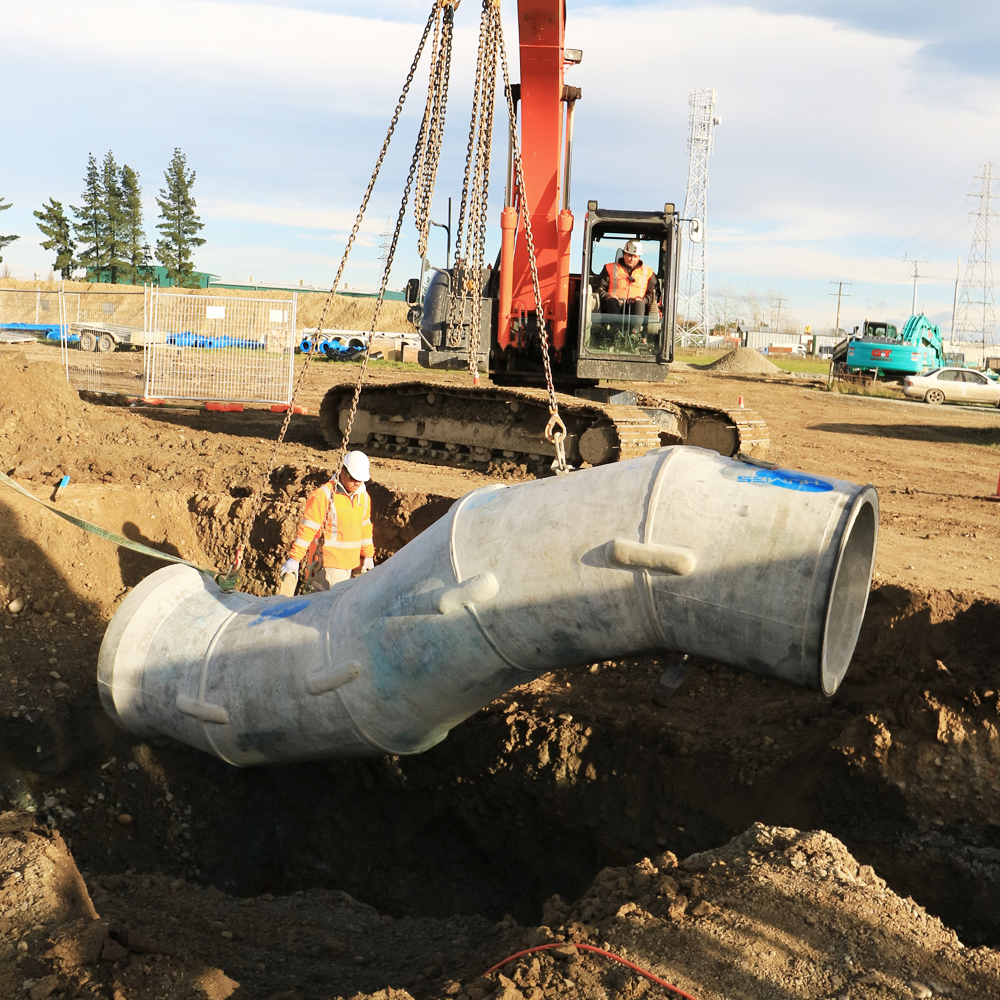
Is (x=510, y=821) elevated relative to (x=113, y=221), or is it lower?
lower

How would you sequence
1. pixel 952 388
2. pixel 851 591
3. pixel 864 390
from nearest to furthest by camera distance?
pixel 851 591
pixel 952 388
pixel 864 390

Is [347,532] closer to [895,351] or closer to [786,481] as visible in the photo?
[786,481]

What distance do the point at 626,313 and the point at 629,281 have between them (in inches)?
14.3

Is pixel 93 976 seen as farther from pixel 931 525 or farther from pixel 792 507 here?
pixel 931 525

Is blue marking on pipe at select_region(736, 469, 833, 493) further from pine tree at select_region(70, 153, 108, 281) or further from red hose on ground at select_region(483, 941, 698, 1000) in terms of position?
pine tree at select_region(70, 153, 108, 281)

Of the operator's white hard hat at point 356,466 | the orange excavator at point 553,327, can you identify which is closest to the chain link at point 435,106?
the operator's white hard hat at point 356,466

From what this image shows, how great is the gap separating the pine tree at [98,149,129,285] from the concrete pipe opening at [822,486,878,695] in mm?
56820

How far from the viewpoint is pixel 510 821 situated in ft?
20.9

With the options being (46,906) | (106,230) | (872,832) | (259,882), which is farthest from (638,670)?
(106,230)

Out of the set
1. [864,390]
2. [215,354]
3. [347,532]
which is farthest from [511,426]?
[864,390]

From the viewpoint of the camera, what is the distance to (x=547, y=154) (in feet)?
35.8

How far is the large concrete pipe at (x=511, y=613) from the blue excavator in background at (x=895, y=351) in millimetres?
30308

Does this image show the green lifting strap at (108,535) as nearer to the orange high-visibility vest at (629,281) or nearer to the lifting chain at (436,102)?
the lifting chain at (436,102)

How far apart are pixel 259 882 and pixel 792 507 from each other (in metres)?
4.79
